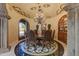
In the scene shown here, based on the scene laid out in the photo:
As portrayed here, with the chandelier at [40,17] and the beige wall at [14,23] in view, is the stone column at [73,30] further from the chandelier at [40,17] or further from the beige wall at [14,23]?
the chandelier at [40,17]

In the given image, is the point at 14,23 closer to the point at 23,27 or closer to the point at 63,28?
the point at 23,27

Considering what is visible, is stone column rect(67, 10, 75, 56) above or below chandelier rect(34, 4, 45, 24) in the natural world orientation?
below

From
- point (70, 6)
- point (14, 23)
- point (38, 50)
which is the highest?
point (70, 6)

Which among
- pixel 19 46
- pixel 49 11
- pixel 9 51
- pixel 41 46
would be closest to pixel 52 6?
pixel 49 11

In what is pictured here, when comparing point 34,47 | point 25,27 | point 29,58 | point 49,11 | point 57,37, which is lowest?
point 29,58

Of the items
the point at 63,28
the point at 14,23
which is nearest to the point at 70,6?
the point at 63,28

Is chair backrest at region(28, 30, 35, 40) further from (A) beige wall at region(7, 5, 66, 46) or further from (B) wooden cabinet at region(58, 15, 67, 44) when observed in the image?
(B) wooden cabinet at region(58, 15, 67, 44)

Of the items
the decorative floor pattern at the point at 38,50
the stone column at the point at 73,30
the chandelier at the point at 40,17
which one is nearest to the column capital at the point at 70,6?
the stone column at the point at 73,30

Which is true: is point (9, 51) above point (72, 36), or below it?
below

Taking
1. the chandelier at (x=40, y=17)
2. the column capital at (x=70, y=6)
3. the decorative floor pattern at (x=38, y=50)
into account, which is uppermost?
the column capital at (x=70, y=6)

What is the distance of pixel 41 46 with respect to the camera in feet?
4.86

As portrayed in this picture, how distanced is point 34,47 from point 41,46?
80 millimetres

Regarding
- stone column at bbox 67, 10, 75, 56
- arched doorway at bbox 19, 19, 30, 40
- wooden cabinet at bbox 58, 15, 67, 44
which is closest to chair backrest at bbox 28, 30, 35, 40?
arched doorway at bbox 19, 19, 30, 40

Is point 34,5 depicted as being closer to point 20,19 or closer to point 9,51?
point 20,19
